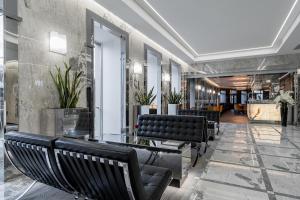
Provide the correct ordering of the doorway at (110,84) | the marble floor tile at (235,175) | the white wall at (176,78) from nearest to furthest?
the marble floor tile at (235,175) → the doorway at (110,84) → the white wall at (176,78)

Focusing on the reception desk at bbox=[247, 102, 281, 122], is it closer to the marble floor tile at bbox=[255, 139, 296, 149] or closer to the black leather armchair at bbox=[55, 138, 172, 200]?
the marble floor tile at bbox=[255, 139, 296, 149]

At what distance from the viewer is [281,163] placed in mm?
3572

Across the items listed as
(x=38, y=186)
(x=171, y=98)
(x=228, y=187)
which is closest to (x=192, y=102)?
(x=171, y=98)

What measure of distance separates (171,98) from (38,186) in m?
5.76

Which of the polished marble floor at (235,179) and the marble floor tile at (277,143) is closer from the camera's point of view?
the polished marble floor at (235,179)

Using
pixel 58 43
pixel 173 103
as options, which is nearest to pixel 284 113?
pixel 173 103

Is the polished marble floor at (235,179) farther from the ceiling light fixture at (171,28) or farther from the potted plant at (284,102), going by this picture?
the potted plant at (284,102)

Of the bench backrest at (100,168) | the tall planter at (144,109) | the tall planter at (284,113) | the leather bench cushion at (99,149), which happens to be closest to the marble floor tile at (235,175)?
the bench backrest at (100,168)

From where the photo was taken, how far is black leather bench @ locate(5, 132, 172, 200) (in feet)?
4.70

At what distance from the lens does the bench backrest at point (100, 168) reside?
1.41 meters

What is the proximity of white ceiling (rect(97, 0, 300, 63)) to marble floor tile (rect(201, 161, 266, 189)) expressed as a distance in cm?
349

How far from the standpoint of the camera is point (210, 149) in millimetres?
4535

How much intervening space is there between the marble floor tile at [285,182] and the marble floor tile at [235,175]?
160 millimetres

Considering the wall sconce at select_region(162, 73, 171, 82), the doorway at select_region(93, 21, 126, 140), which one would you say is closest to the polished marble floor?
the doorway at select_region(93, 21, 126, 140)
